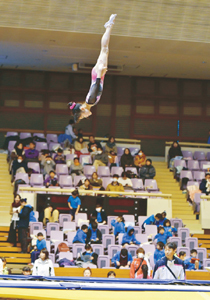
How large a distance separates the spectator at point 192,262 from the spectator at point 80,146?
5.94m

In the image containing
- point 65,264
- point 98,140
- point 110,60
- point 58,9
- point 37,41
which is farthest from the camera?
point 98,140

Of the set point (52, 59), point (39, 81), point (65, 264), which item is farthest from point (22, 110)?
point (65, 264)

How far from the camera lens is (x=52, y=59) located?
16.7 meters

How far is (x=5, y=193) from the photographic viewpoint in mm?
14680

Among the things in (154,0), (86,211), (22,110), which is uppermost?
(154,0)

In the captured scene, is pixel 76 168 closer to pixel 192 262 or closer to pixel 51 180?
pixel 51 180

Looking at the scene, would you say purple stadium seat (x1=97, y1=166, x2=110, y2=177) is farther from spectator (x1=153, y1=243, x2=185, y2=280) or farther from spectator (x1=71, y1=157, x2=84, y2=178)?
spectator (x1=153, y1=243, x2=185, y2=280)

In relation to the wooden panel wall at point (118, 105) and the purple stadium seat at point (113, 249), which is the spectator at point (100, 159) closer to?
the wooden panel wall at point (118, 105)

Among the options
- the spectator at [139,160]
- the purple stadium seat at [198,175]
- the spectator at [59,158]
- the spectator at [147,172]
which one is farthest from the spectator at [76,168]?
the purple stadium seat at [198,175]

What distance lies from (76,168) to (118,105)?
196 inches

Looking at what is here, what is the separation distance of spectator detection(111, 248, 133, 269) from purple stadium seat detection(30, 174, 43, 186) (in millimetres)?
4010

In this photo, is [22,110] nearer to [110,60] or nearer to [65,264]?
[110,60]

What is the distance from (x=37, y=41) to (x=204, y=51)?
14.6 ft

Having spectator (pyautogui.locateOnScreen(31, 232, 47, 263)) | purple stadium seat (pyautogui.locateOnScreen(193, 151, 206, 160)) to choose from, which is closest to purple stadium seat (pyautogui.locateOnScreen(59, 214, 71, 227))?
spectator (pyautogui.locateOnScreen(31, 232, 47, 263))
